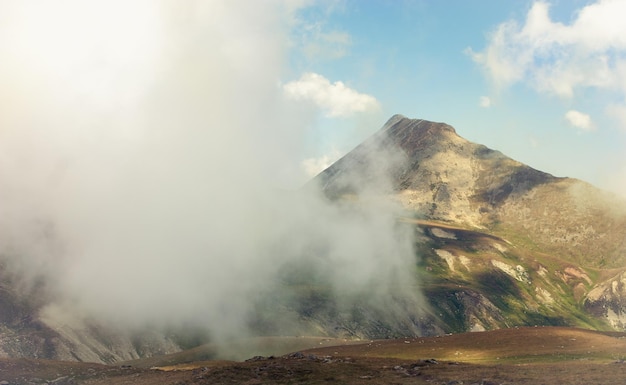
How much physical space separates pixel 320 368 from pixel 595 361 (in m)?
38.2

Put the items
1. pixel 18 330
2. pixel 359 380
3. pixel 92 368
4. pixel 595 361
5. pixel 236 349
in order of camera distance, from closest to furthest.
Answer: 1. pixel 359 380
2. pixel 595 361
3. pixel 92 368
4. pixel 236 349
5. pixel 18 330

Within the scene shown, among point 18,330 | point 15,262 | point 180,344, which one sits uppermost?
point 15,262

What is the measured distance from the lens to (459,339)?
101250 millimetres

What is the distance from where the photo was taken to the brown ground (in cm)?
5306

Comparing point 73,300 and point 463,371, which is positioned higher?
point 73,300

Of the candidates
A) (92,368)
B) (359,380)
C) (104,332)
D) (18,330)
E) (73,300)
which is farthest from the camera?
(73,300)

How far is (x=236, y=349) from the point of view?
481 feet

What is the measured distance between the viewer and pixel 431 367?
62156 mm

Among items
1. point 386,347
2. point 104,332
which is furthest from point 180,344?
point 386,347

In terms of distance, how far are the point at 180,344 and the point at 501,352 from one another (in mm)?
131782

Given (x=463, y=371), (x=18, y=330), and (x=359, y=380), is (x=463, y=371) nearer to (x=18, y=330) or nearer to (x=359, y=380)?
(x=359, y=380)

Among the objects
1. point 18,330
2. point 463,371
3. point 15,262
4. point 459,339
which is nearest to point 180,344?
point 18,330

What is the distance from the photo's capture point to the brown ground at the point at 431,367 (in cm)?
5306

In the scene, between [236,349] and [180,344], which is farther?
[180,344]
